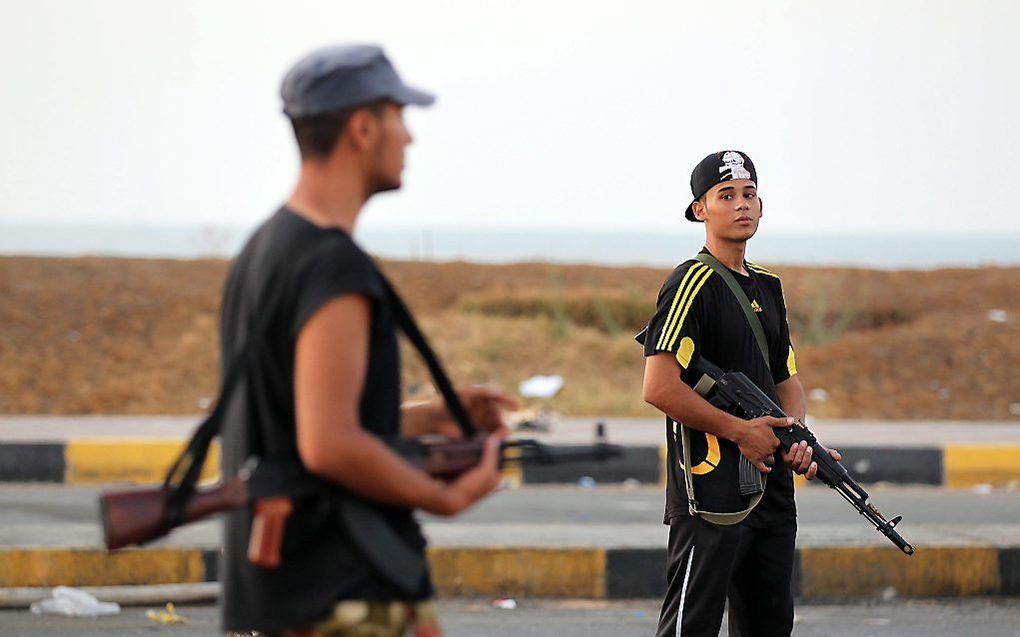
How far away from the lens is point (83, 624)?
623 centimetres

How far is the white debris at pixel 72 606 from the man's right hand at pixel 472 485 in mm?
3985

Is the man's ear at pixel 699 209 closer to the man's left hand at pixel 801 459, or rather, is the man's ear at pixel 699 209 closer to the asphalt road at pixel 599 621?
the man's left hand at pixel 801 459

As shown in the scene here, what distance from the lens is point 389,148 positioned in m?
2.71

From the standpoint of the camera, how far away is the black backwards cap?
446cm

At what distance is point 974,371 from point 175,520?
11969mm

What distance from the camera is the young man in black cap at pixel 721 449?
4.21 m

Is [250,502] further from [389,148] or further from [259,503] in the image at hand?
[389,148]

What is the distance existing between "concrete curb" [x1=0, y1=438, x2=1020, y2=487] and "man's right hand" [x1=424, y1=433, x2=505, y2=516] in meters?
7.61

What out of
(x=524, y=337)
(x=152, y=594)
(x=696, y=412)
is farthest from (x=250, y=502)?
(x=524, y=337)

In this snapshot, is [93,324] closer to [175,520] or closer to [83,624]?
[83,624]

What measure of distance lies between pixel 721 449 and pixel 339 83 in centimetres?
192

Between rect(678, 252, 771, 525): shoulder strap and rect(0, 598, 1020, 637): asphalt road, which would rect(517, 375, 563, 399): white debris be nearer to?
rect(0, 598, 1020, 637): asphalt road

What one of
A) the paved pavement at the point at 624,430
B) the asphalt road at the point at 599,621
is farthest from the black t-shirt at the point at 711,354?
the paved pavement at the point at 624,430

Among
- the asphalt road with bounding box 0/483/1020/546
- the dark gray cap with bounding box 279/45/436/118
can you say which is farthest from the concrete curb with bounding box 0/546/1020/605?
the dark gray cap with bounding box 279/45/436/118
